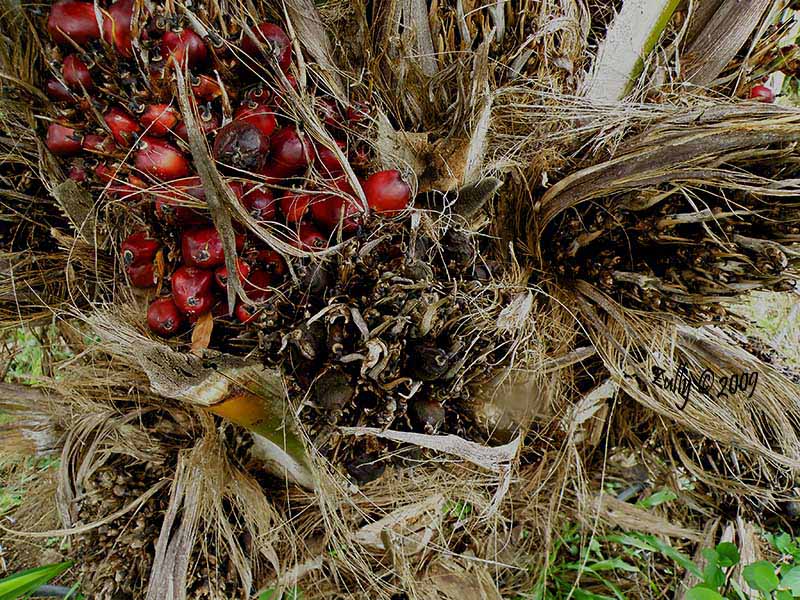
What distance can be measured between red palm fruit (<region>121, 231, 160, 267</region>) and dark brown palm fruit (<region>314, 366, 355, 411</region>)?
0.33 metres

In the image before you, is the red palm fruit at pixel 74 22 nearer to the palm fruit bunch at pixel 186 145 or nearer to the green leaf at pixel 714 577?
the palm fruit bunch at pixel 186 145

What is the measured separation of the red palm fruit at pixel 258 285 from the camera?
79 centimetres

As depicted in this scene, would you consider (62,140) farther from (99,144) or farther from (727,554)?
(727,554)

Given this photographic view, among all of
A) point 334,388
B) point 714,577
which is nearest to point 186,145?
point 334,388

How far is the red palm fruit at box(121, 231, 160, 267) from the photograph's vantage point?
811 mm

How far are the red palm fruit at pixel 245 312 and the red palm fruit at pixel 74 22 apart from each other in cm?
44

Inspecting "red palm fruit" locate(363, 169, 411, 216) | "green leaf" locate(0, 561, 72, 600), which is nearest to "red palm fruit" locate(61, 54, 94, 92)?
"red palm fruit" locate(363, 169, 411, 216)

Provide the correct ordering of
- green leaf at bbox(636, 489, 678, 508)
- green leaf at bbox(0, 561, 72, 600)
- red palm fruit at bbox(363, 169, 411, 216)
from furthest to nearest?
1. green leaf at bbox(636, 489, 678, 508)
2. green leaf at bbox(0, 561, 72, 600)
3. red palm fruit at bbox(363, 169, 411, 216)

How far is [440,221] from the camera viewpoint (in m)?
0.86

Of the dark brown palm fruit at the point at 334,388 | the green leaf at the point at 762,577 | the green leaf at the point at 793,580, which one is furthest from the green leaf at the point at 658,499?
the dark brown palm fruit at the point at 334,388

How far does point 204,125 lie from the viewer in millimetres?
760

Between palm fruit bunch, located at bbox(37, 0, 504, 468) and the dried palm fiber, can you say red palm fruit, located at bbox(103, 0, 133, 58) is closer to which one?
palm fruit bunch, located at bbox(37, 0, 504, 468)

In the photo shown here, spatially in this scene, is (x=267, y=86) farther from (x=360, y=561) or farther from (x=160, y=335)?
(x=360, y=561)

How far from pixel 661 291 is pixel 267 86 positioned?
0.79 meters
